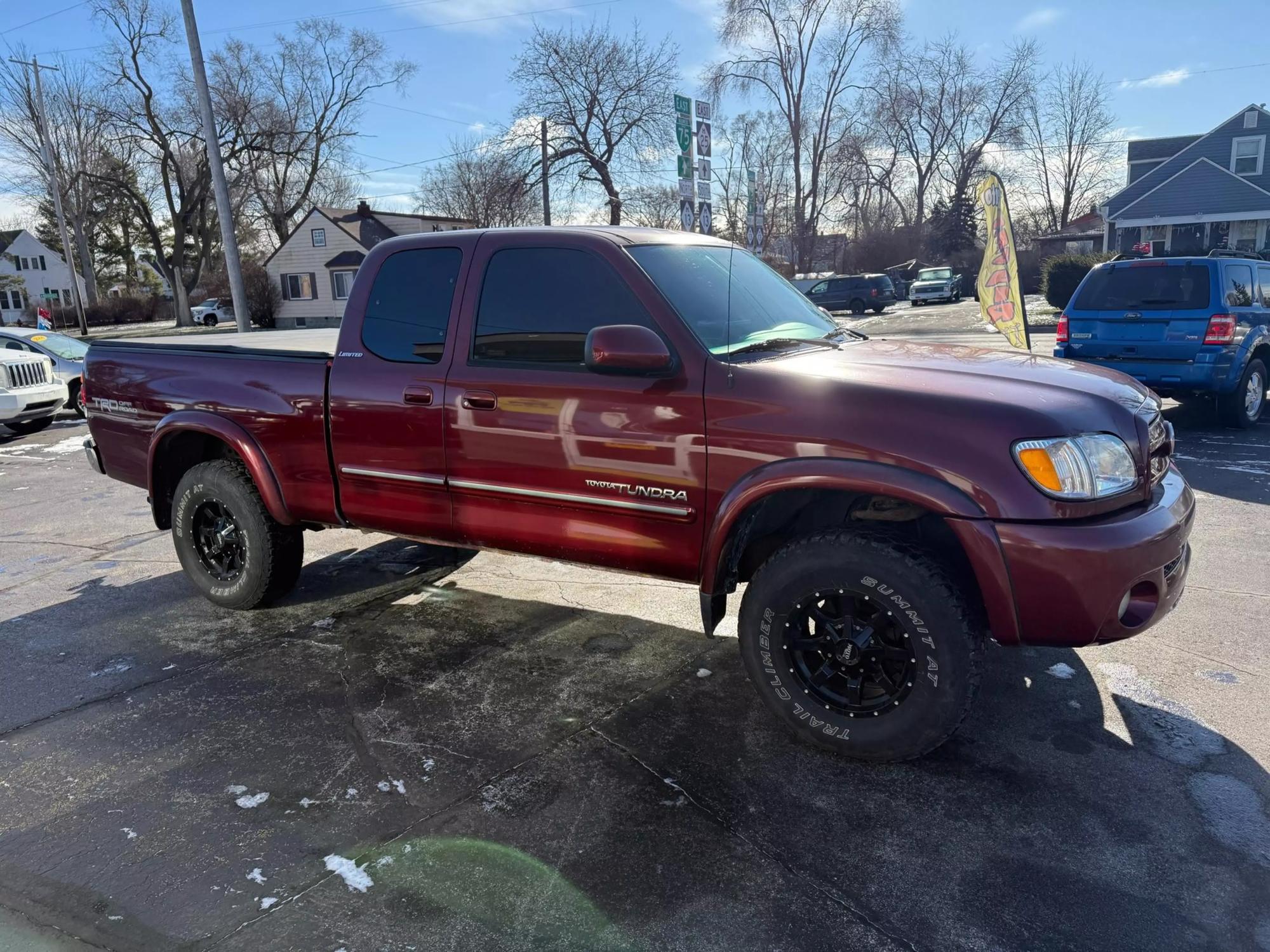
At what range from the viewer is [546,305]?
3.66 m

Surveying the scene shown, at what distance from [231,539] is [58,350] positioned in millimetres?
11101

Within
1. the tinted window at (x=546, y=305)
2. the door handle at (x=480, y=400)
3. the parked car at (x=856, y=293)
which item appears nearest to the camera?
the tinted window at (x=546, y=305)

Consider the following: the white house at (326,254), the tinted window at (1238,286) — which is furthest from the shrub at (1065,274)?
the white house at (326,254)

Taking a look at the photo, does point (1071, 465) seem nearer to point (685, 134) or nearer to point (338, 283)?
point (685, 134)

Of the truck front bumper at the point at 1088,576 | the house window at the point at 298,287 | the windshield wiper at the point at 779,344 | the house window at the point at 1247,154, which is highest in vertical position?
the house window at the point at 1247,154

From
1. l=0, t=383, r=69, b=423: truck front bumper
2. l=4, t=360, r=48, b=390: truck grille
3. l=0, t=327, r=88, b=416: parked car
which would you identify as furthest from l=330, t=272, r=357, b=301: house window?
l=4, t=360, r=48, b=390: truck grille

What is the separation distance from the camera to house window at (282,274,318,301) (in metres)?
47.4

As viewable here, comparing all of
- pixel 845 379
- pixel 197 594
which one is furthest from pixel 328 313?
pixel 845 379

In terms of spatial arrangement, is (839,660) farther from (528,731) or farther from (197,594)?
(197,594)

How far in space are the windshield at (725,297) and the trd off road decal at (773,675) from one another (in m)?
1.02

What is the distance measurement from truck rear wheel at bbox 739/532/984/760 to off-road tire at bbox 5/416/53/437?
12.4 m

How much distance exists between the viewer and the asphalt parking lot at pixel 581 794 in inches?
93.7

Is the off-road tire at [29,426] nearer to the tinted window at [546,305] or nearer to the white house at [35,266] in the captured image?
the tinted window at [546,305]

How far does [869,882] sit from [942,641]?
0.80 m
